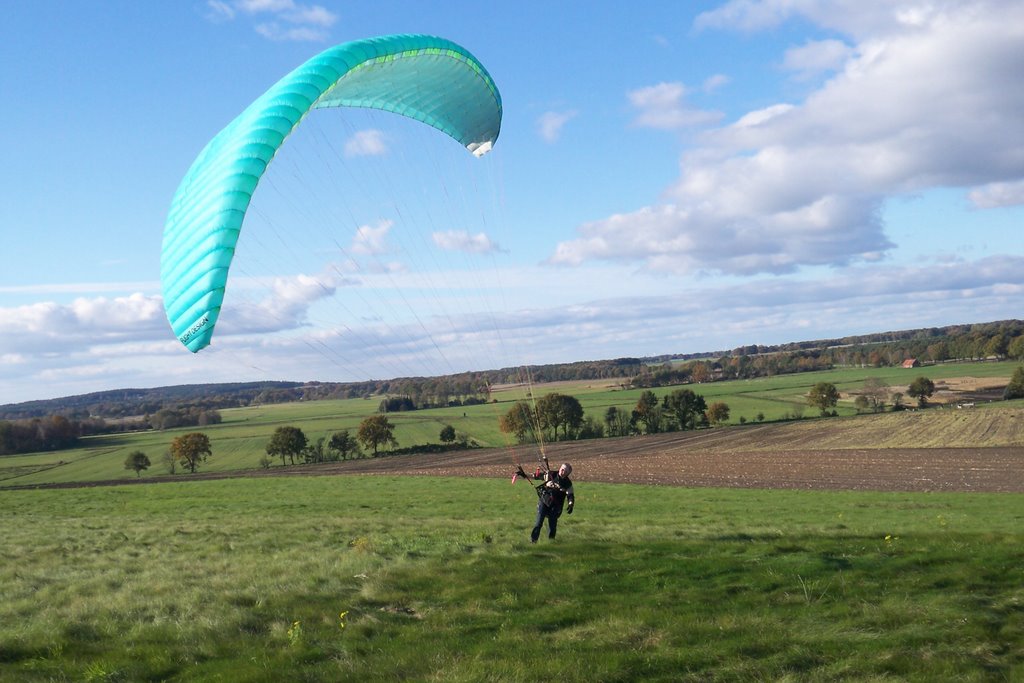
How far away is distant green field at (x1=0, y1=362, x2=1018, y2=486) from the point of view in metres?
68.3

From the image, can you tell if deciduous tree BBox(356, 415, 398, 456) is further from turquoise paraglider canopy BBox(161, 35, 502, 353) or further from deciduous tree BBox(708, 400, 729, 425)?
turquoise paraglider canopy BBox(161, 35, 502, 353)

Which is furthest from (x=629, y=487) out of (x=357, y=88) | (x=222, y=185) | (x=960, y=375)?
(x=960, y=375)

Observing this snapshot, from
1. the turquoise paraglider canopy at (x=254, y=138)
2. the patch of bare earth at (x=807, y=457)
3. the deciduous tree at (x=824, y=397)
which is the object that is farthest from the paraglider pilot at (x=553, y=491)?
the deciduous tree at (x=824, y=397)

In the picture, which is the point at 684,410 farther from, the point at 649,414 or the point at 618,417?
the point at 618,417

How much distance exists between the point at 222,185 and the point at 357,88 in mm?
3950

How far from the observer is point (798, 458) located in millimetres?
47625

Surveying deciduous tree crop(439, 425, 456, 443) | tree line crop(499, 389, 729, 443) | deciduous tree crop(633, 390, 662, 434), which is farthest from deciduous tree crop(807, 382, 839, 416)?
deciduous tree crop(439, 425, 456, 443)

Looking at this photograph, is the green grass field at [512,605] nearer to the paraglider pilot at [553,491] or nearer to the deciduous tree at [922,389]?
the paraglider pilot at [553,491]

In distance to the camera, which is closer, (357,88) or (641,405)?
(357,88)

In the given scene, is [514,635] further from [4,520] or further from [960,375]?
[960,375]

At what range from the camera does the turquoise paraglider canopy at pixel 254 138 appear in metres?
9.59

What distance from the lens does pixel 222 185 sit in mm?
9766

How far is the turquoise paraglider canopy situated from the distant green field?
41.8 meters

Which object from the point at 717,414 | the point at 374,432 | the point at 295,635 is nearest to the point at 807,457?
the point at 717,414
